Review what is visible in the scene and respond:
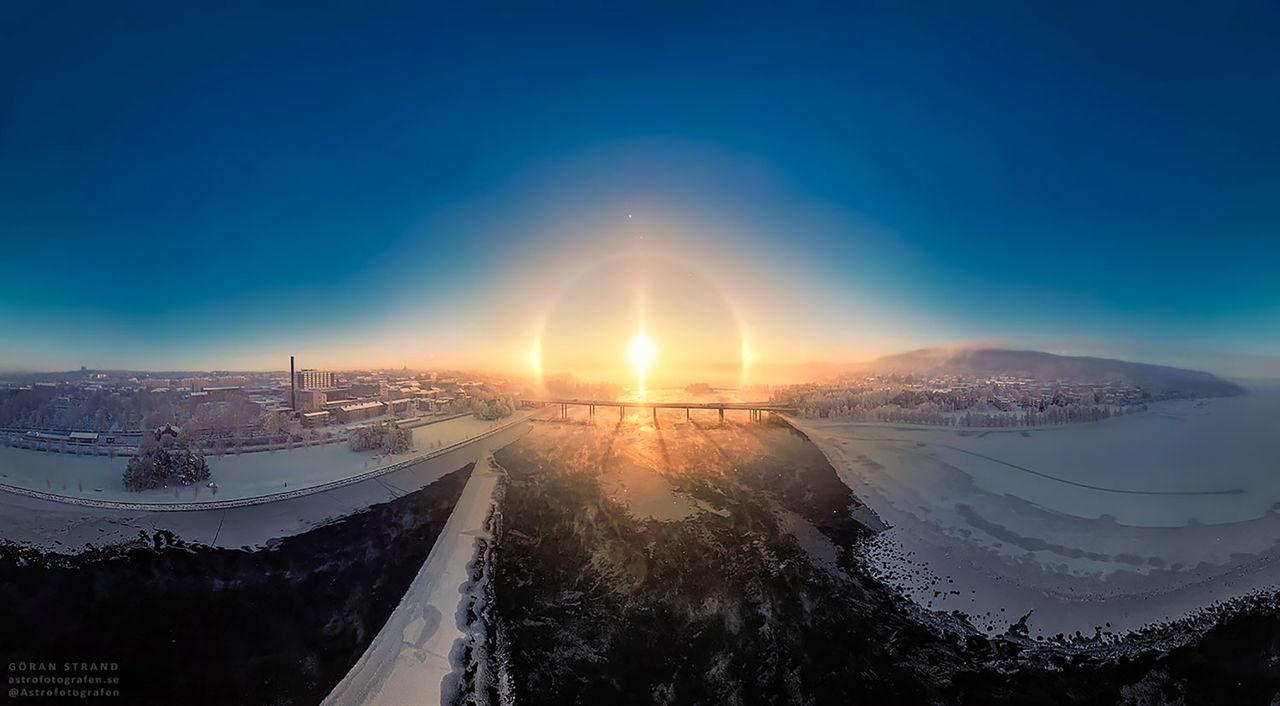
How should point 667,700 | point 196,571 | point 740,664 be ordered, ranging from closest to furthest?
1. point 667,700
2. point 740,664
3. point 196,571

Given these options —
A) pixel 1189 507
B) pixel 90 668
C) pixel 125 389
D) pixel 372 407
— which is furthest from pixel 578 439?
pixel 1189 507

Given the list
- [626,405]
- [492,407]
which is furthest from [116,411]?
[626,405]

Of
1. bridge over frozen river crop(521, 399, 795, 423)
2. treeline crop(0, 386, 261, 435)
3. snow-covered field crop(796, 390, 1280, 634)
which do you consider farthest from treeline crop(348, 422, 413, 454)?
snow-covered field crop(796, 390, 1280, 634)

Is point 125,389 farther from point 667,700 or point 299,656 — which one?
point 667,700

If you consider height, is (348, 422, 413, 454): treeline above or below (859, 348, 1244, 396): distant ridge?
below

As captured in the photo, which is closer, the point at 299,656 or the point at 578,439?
the point at 299,656

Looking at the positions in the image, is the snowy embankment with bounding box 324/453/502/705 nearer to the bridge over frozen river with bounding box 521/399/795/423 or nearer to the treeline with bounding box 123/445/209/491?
the bridge over frozen river with bounding box 521/399/795/423
